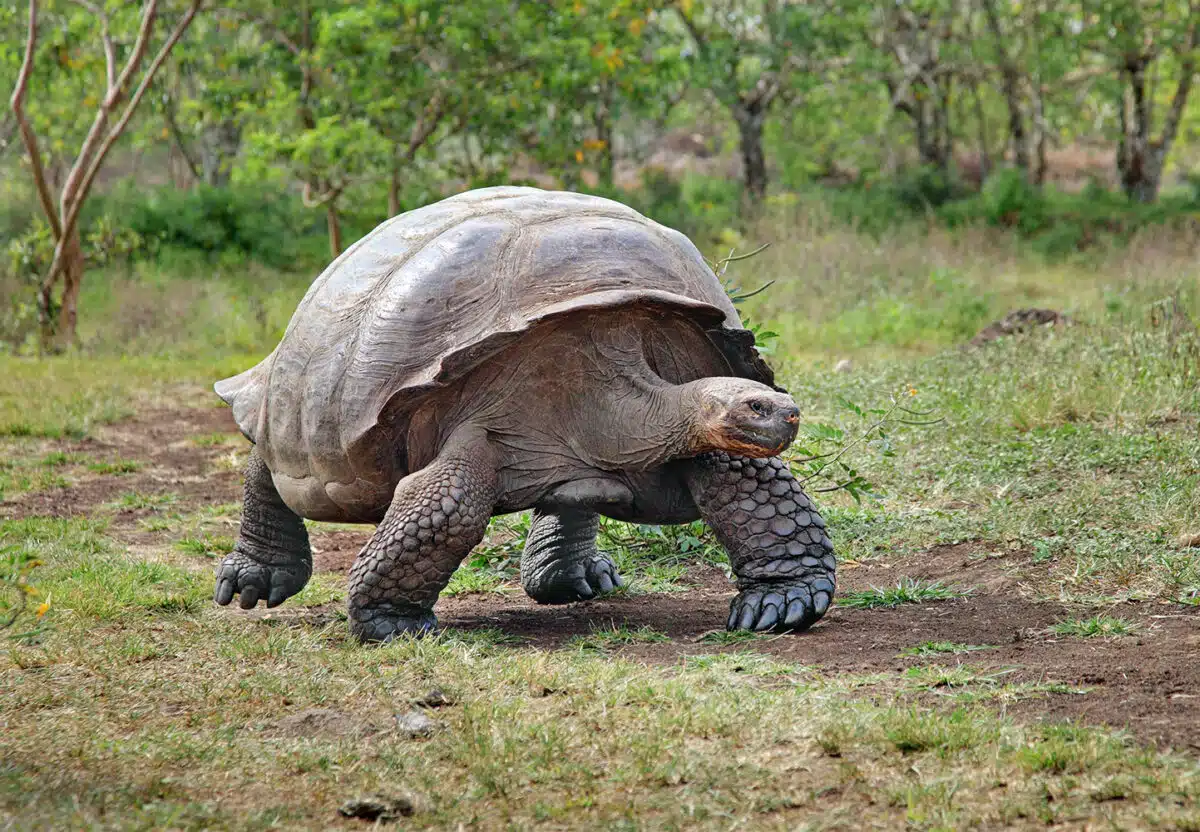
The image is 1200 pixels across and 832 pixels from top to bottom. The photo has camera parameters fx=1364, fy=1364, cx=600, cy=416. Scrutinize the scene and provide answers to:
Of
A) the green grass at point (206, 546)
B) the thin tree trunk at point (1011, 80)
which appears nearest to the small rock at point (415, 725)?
the green grass at point (206, 546)

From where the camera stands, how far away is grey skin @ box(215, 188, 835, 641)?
12.4ft

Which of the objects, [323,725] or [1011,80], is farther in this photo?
[1011,80]

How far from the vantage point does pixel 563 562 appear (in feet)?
15.3

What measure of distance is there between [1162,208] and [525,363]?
56.7ft

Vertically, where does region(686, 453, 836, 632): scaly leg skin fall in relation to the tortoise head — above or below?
below

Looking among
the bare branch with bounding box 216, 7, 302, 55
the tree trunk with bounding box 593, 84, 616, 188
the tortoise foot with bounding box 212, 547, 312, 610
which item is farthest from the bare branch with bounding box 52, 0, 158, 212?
the tortoise foot with bounding box 212, 547, 312, 610

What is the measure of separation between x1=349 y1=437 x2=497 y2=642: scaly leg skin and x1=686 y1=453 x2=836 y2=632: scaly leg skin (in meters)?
0.64

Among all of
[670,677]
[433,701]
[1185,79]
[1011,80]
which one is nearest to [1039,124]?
[1011,80]

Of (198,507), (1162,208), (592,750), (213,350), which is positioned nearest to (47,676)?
(592,750)

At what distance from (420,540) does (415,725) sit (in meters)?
0.97

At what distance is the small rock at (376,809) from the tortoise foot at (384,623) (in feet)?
4.71

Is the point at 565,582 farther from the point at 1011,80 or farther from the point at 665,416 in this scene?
the point at 1011,80

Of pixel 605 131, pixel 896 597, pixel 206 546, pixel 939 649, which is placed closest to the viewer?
pixel 939 649

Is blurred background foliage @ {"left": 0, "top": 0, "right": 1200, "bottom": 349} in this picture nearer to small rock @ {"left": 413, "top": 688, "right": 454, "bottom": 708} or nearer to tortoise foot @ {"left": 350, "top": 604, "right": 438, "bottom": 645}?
tortoise foot @ {"left": 350, "top": 604, "right": 438, "bottom": 645}
